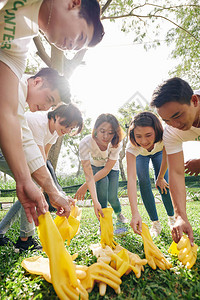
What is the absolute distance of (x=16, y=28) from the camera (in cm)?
62

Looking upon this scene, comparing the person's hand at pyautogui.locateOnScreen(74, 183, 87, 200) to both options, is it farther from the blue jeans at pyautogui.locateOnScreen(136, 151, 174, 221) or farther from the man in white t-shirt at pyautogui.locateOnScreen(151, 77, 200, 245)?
the man in white t-shirt at pyautogui.locateOnScreen(151, 77, 200, 245)

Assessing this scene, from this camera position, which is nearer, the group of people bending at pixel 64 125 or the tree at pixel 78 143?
the group of people bending at pixel 64 125

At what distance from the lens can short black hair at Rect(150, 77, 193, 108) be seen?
1.06m

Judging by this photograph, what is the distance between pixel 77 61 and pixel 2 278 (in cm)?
310

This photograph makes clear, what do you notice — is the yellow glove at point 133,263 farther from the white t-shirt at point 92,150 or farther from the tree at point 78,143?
the tree at point 78,143

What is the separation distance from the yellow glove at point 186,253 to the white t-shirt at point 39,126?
1.06m

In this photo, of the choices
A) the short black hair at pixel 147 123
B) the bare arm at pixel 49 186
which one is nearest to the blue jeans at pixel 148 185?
the short black hair at pixel 147 123

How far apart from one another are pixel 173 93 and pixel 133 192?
2.41 feet

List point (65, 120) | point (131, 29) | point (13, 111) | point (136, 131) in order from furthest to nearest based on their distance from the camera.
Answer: point (131, 29), point (65, 120), point (136, 131), point (13, 111)

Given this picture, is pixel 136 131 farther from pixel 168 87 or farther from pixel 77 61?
pixel 77 61

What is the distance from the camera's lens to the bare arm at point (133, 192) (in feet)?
4.12

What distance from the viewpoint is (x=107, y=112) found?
183cm

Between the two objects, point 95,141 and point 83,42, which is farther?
point 95,141

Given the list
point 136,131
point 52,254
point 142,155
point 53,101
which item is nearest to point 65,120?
point 53,101
